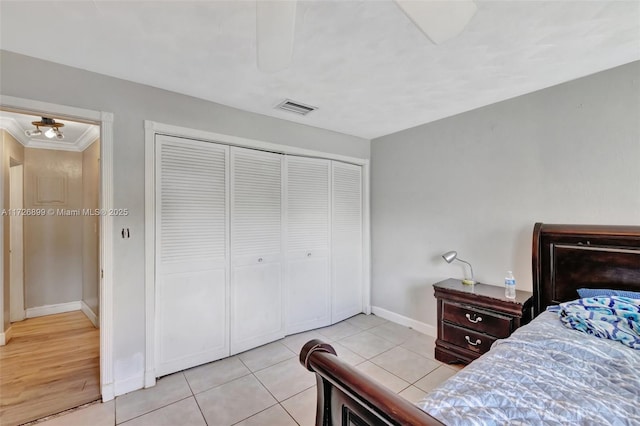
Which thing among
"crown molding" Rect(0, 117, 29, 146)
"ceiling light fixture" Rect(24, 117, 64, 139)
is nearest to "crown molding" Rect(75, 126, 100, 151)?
"ceiling light fixture" Rect(24, 117, 64, 139)

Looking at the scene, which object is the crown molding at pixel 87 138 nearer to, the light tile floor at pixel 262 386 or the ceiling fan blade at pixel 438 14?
the light tile floor at pixel 262 386

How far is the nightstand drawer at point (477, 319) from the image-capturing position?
2.23 m

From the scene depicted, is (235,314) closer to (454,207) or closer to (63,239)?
(454,207)

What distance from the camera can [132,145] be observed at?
7.18 feet

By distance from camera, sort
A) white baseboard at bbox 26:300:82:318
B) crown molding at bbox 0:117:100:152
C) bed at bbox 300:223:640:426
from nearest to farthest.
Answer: bed at bbox 300:223:640:426, crown molding at bbox 0:117:100:152, white baseboard at bbox 26:300:82:318

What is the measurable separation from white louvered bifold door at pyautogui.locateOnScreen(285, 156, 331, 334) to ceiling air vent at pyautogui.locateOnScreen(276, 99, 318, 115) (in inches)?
21.0

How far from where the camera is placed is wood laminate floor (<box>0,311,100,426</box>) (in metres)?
1.99

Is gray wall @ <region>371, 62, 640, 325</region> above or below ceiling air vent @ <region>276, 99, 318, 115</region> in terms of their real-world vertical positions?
below

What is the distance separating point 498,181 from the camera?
263 cm

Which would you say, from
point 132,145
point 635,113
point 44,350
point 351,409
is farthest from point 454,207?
point 44,350

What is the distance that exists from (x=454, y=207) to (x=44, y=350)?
448 cm

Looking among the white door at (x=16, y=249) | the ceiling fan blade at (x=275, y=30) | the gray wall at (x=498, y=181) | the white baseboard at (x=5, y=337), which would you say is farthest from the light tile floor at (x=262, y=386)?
the white door at (x=16, y=249)

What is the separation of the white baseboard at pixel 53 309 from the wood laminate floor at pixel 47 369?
110 millimetres

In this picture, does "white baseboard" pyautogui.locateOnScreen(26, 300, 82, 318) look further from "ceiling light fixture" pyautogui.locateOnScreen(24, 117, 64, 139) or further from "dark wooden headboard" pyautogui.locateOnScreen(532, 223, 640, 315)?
"dark wooden headboard" pyautogui.locateOnScreen(532, 223, 640, 315)
